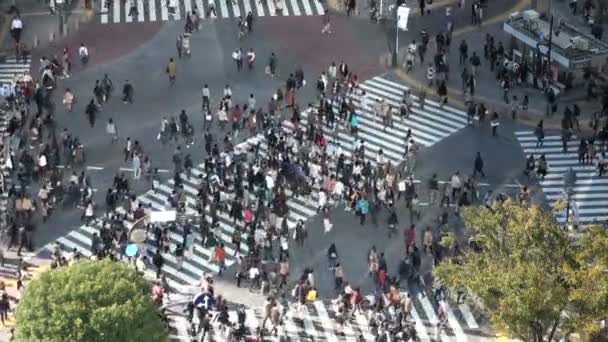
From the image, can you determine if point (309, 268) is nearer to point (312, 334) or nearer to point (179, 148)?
point (312, 334)

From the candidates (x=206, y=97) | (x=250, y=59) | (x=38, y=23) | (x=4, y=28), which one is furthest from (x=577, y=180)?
(x=4, y=28)

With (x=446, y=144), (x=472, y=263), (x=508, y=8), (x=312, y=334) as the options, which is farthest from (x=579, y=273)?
(x=508, y=8)

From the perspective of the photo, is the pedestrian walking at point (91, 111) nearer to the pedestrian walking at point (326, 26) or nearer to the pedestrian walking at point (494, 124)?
the pedestrian walking at point (326, 26)

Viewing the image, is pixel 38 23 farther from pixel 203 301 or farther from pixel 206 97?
pixel 203 301

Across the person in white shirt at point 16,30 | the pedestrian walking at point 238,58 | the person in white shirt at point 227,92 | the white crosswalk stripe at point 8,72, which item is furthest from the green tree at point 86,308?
the person in white shirt at point 16,30

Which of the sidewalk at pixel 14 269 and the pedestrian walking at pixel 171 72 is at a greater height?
the pedestrian walking at pixel 171 72
